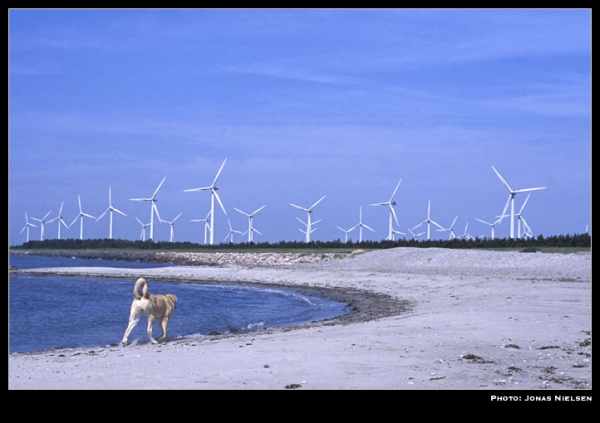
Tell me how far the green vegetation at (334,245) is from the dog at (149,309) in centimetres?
2128

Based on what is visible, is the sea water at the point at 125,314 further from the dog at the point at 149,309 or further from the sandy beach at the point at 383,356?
the sandy beach at the point at 383,356

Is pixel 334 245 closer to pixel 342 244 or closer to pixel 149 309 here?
pixel 342 244

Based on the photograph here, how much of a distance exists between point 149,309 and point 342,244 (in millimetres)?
81333

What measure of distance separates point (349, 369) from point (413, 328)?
558 cm

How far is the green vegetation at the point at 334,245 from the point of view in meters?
62.7

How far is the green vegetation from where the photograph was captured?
206 feet

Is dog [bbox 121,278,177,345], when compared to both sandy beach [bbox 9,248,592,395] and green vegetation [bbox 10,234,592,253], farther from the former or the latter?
green vegetation [bbox 10,234,592,253]

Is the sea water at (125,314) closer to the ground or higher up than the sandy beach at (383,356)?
closer to the ground

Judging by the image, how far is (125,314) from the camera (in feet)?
84.6

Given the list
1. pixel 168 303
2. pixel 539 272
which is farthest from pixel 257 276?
pixel 168 303

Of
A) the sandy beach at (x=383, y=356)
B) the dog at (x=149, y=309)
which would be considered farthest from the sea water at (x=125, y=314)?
the sandy beach at (x=383, y=356)

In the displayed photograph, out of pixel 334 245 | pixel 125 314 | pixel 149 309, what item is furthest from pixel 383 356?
pixel 334 245

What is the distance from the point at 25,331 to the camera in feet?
68.8
